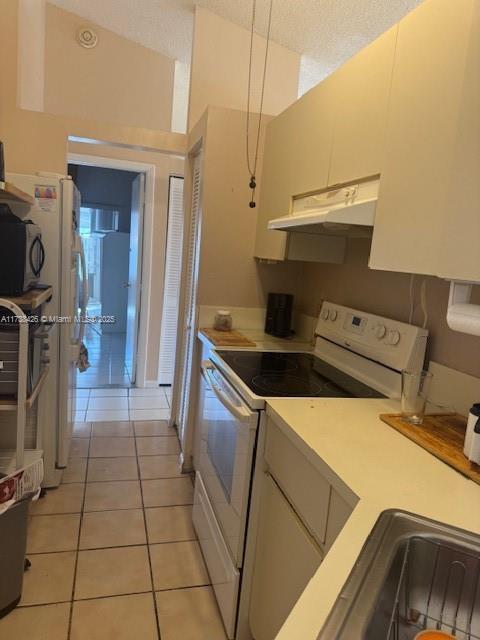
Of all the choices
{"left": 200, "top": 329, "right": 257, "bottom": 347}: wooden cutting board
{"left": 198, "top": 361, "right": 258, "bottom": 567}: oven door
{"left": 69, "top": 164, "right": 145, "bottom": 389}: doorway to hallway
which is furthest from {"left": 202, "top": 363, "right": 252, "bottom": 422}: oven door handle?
{"left": 69, "top": 164, "right": 145, "bottom": 389}: doorway to hallway

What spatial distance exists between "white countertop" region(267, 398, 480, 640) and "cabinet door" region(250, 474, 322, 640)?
0.24m

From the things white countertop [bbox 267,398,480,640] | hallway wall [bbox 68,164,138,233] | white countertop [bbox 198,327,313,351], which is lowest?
white countertop [bbox 267,398,480,640]

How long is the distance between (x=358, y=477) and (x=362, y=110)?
4.01 ft

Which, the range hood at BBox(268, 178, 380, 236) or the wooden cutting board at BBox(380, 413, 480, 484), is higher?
the range hood at BBox(268, 178, 380, 236)

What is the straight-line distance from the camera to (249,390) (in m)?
1.54

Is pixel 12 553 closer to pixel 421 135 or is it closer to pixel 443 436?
pixel 443 436

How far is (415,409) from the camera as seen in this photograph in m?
1.41

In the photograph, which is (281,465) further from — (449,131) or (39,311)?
(39,311)

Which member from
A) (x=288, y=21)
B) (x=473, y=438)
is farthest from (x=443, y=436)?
(x=288, y=21)

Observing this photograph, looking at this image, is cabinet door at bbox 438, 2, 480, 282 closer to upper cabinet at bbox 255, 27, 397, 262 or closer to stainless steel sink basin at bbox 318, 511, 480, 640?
upper cabinet at bbox 255, 27, 397, 262

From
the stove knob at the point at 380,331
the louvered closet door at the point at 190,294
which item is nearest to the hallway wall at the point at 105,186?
the louvered closet door at the point at 190,294

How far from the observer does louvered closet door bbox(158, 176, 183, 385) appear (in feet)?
13.3

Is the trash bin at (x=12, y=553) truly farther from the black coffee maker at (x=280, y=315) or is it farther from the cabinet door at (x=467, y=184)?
the cabinet door at (x=467, y=184)

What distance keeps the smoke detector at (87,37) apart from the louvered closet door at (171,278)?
1255 millimetres
